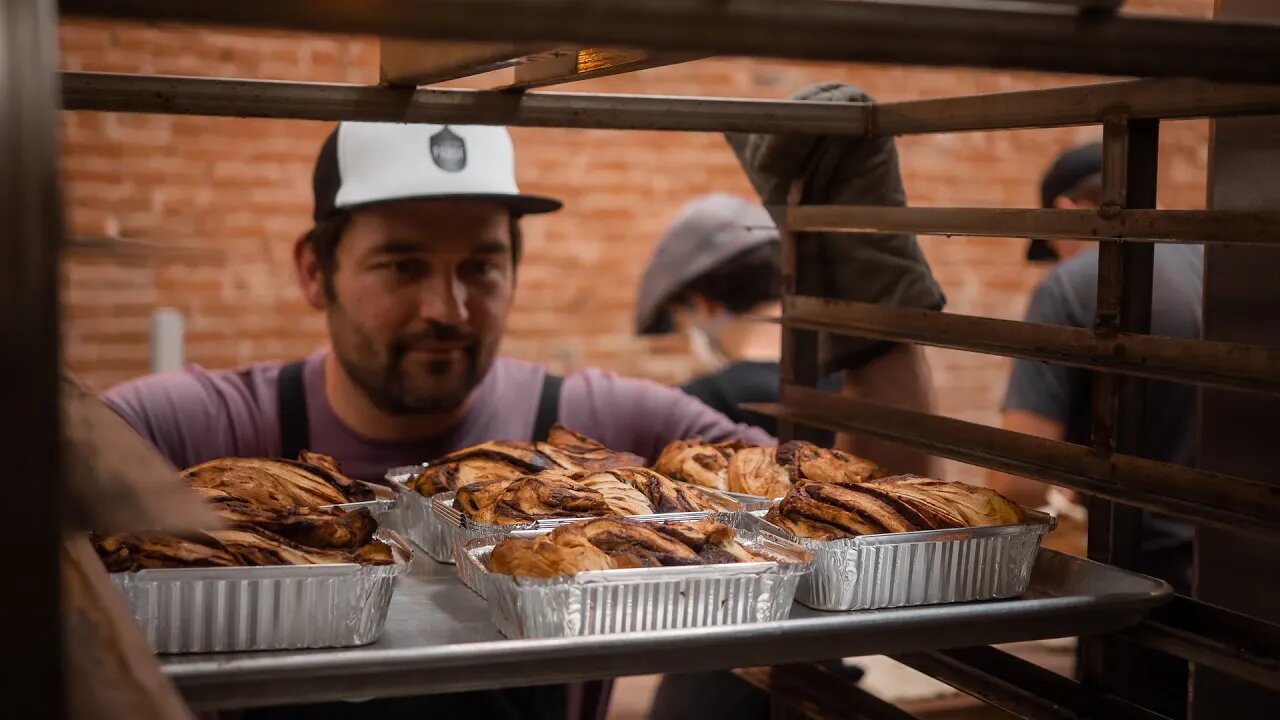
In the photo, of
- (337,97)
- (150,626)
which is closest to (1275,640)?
(150,626)

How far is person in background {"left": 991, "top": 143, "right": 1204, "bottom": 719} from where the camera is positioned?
277 centimetres

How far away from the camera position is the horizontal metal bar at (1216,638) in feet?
3.87

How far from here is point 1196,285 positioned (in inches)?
110

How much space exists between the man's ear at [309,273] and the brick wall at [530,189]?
1.75m

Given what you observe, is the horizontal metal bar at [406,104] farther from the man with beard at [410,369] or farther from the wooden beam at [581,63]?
the man with beard at [410,369]

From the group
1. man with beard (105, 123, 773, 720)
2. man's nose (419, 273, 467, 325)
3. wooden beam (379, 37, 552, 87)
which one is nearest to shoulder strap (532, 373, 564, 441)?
man with beard (105, 123, 773, 720)

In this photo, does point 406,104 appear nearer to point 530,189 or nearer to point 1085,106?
point 1085,106

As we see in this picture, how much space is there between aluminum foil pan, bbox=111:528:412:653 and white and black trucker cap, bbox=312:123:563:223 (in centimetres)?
113

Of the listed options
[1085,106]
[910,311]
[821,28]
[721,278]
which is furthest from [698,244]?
[821,28]

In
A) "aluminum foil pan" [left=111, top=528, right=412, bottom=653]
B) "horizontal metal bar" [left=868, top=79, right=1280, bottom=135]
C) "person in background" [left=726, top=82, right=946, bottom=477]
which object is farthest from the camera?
"person in background" [left=726, top=82, right=946, bottom=477]

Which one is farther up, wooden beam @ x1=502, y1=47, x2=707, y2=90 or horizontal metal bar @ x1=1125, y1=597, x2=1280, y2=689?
wooden beam @ x1=502, y1=47, x2=707, y2=90

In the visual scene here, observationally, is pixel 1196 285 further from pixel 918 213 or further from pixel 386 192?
pixel 386 192

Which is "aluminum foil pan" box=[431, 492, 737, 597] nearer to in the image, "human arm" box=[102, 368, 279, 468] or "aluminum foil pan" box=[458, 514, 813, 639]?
"aluminum foil pan" box=[458, 514, 813, 639]

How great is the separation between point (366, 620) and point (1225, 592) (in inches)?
34.9
